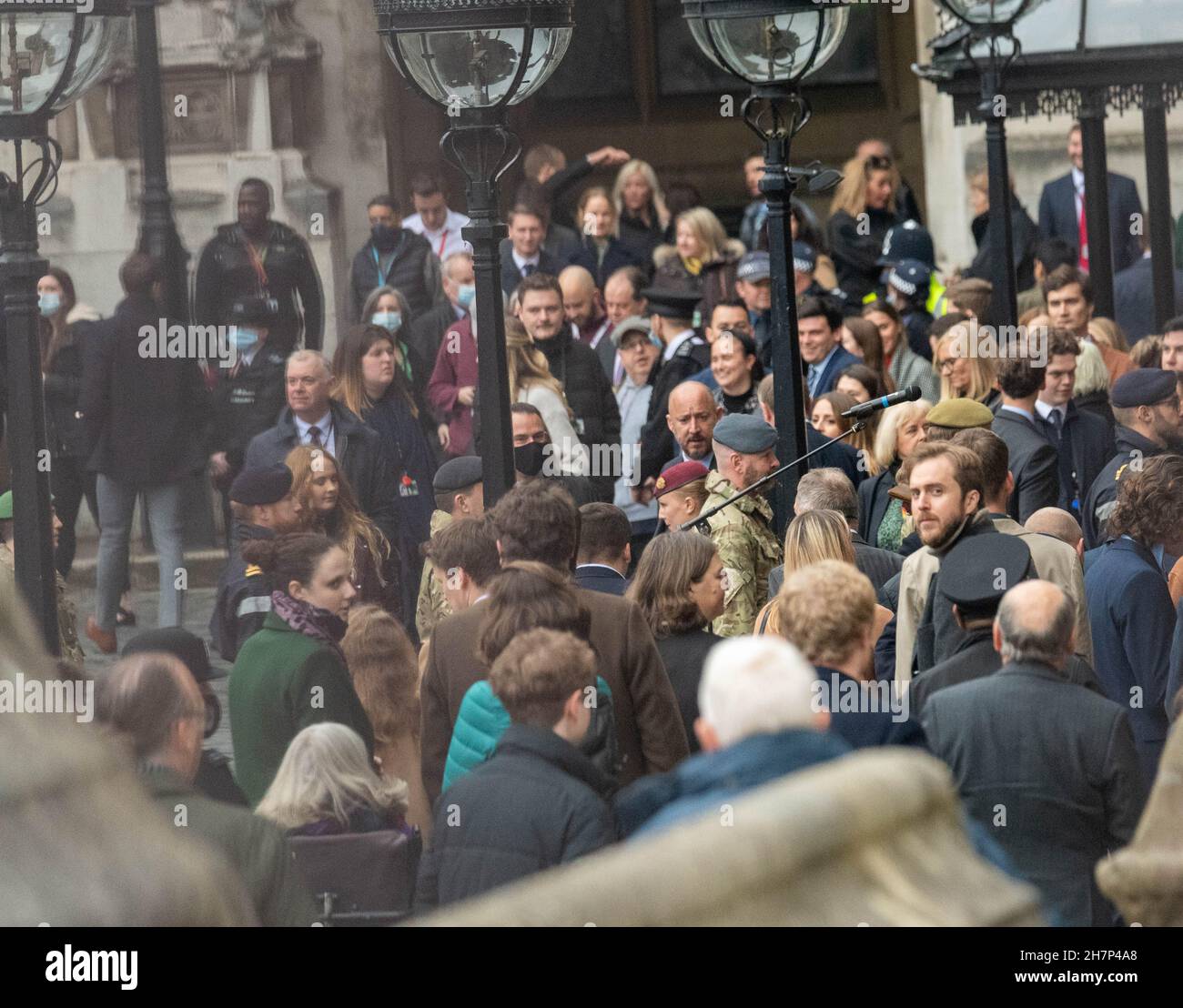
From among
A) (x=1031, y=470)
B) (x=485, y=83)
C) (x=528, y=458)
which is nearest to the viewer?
(x=485, y=83)

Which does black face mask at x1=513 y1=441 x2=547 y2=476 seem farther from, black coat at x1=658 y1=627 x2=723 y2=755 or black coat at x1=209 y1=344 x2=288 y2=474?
black coat at x1=209 y1=344 x2=288 y2=474

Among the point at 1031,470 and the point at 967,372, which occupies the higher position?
the point at 967,372

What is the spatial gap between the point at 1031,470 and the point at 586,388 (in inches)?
114

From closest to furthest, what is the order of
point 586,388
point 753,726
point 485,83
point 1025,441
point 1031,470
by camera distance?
point 753,726 → point 485,83 → point 1031,470 → point 1025,441 → point 586,388

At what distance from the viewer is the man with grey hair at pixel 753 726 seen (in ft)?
10.9

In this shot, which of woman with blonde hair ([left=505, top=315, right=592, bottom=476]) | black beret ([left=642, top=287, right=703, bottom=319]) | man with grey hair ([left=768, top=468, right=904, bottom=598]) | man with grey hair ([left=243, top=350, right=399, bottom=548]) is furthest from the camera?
black beret ([left=642, top=287, right=703, bottom=319])

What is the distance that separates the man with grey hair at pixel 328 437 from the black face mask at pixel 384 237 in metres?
4.11

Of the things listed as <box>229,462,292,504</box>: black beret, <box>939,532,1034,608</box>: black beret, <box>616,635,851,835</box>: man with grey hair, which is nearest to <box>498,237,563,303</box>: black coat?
<box>229,462,292,504</box>: black beret

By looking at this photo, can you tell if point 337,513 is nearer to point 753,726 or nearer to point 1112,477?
point 1112,477

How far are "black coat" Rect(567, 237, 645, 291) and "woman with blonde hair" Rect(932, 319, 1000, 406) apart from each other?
13.4 feet

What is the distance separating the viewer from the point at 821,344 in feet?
35.6

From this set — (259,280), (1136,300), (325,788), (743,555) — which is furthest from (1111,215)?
(325,788)

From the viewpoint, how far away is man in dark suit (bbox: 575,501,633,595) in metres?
6.99
